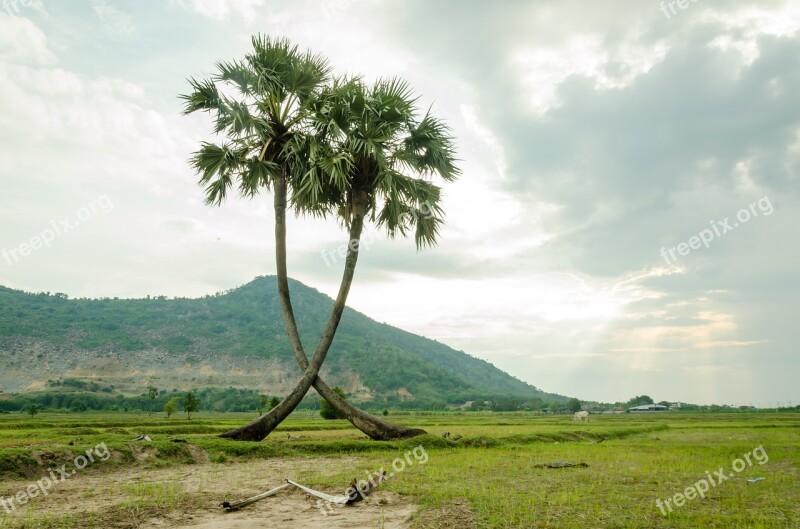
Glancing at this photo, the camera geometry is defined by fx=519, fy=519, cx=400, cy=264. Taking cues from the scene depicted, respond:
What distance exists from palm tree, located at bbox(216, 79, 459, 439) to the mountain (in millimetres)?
104297

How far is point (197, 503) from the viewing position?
25.2 ft

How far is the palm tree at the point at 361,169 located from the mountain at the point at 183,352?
4106 inches

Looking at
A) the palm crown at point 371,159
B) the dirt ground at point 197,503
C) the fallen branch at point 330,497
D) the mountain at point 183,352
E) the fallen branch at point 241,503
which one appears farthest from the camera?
the mountain at point 183,352

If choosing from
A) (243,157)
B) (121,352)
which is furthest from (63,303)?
(243,157)

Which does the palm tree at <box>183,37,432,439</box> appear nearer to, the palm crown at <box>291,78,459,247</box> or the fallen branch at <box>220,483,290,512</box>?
the palm crown at <box>291,78,459,247</box>

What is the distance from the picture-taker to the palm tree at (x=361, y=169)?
1702 centimetres

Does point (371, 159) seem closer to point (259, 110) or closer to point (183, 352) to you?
point (259, 110)

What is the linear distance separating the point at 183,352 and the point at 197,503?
149 m

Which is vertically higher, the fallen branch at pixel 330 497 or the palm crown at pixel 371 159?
the palm crown at pixel 371 159

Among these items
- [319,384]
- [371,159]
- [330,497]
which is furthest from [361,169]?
[330,497]

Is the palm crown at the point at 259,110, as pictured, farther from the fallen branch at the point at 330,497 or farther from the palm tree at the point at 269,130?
the fallen branch at the point at 330,497

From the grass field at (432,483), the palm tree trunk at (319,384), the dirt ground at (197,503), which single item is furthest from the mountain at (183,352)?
the dirt ground at (197,503)

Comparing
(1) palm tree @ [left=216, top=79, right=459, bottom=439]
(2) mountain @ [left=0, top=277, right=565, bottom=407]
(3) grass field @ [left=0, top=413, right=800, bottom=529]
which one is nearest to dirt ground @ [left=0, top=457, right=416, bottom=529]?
(3) grass field @ [left=0, top=413, right=800, bottom=529]

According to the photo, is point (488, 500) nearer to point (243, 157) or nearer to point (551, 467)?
point (551, 467)
